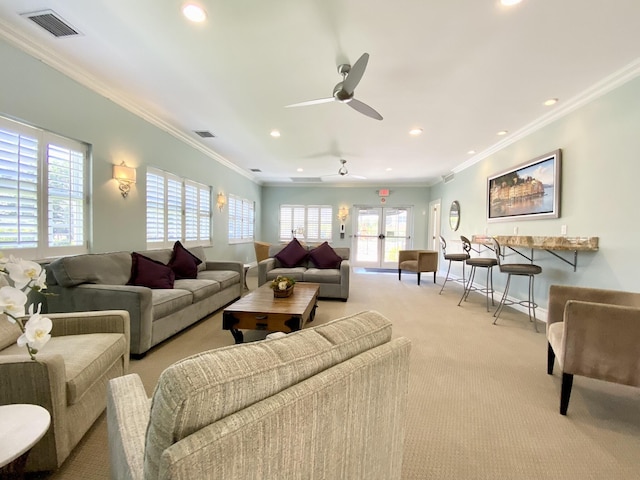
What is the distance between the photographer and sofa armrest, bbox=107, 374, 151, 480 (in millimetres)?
794

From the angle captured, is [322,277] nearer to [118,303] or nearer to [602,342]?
[118,303]

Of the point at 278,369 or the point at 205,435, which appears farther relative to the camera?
the point at 278,369

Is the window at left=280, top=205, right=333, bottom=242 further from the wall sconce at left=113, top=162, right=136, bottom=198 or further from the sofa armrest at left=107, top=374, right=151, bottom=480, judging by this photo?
the sofa armrest at left=107, top=374, right=151, bottom=480

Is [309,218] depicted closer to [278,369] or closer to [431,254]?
[431,254]

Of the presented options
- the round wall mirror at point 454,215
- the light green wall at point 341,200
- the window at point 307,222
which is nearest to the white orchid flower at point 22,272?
the round wall mirror at point 454,215

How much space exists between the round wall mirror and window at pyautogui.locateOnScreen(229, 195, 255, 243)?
17.2 ft

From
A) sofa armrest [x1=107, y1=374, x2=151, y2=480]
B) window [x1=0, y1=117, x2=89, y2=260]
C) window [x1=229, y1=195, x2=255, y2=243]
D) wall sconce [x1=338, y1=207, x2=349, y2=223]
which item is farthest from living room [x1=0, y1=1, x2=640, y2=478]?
wall sconce [x1=338, y1=207, x2=349, y2=223]

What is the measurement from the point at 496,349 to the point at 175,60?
406 cm

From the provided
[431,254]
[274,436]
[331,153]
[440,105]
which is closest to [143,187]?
[331,153]

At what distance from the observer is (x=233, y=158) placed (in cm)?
628

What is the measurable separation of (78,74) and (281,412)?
3.80 metres

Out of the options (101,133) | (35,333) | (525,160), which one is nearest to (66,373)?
(35,333)

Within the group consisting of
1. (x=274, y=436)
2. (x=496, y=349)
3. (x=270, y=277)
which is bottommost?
(x=496, y=349)

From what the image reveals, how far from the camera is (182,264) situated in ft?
12.7
